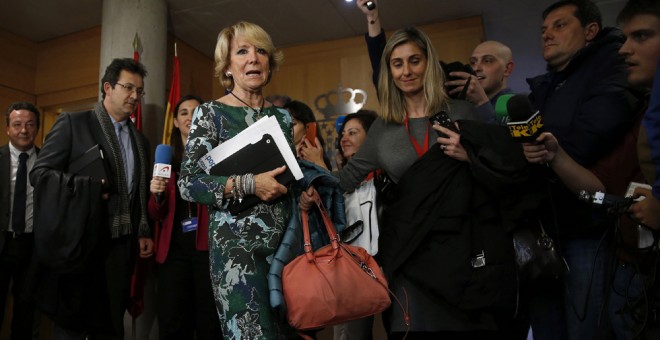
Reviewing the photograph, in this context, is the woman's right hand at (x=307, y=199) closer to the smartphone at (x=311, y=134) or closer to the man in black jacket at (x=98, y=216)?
the smartphone at (x=311, y=134)

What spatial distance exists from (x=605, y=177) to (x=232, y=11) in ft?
12.5

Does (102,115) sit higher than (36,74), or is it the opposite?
(36,74)

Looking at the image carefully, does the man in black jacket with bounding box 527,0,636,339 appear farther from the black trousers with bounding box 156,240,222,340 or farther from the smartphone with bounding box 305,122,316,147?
the black trousers with bounding box 156,240,222,340

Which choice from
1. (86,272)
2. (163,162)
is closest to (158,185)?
(163,162)

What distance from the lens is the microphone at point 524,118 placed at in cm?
132

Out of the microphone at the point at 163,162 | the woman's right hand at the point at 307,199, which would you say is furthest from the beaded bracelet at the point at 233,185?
the microphone at the point at 163,162

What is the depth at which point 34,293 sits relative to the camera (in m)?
2.38

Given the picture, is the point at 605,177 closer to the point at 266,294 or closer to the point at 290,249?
the point at 290,249

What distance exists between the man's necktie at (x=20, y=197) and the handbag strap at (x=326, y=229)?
2.55 m

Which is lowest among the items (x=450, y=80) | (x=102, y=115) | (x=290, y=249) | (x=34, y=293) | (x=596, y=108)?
(x=34, y=293)

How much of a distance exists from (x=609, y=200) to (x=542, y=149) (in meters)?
0.23

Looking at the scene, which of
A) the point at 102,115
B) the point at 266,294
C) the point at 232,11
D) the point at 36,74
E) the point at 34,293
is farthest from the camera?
the point at 36,74

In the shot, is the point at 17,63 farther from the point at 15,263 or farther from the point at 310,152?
the point at 310,152

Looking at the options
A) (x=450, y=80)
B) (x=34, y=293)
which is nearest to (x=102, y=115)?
(x=34, y=293)
